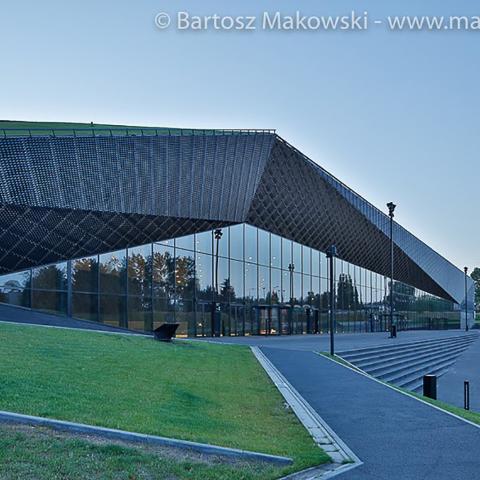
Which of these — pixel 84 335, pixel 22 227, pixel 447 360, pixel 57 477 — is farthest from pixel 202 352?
pixel 447 360

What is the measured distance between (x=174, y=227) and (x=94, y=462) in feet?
84.0

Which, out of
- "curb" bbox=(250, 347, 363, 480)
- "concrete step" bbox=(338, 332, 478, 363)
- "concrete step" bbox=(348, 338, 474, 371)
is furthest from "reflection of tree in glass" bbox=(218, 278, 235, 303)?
"curb" bbox=(250, 347, 363, 480)

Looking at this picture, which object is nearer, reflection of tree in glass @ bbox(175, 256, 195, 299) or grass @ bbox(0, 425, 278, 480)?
grass @ bbox(0, 425, 278, 480)

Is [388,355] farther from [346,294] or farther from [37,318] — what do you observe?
[346,294]

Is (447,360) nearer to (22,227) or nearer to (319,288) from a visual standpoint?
(319,288)

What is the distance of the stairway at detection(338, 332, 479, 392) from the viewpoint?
73.9ft

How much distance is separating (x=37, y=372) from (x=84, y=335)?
8936mm

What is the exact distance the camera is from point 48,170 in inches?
912

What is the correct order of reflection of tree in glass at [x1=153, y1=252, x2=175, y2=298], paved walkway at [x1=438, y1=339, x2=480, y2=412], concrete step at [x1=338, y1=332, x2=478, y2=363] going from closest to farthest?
paved walkway at [x1=438, y1=339, x2=480, y2=412]
concrete step at [x1=338, y1=332, x2=478, y2=363]
reflection of tree in glass at [x1=153, y1=252, x2=175, y2=298]

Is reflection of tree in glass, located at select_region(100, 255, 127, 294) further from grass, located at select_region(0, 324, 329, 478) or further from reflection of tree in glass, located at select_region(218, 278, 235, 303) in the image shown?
grass, located at select_region(0, 324, 329, 478)

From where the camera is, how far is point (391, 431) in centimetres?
955

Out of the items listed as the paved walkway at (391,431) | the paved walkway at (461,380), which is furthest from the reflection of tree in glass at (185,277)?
the paved walkway at (391,431)

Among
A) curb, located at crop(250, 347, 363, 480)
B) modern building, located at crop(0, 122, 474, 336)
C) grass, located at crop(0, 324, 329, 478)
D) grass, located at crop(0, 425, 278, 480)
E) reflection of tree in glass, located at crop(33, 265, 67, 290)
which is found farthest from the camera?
reflection of tree in glass, located at crop(33, 265, 67, 290)

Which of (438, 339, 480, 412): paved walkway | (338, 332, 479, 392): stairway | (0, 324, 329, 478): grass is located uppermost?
(0, 324, 329, 478): grass
